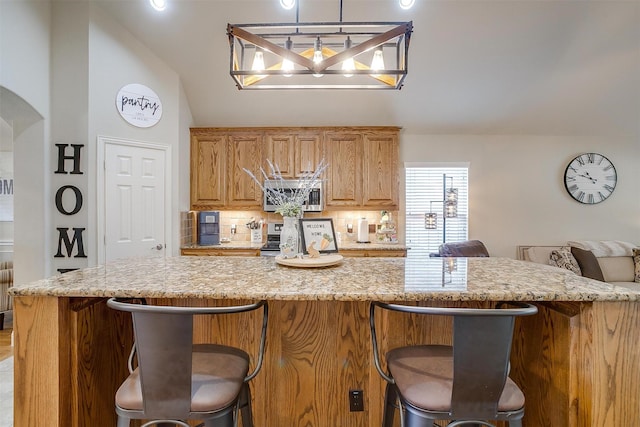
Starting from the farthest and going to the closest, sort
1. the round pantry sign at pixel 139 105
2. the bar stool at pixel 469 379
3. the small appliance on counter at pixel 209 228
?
1. the small appliance on counter at pixel 209 228
2. the round pantry sign at pixel 139 105
3. the bar stool at pixel 469 379

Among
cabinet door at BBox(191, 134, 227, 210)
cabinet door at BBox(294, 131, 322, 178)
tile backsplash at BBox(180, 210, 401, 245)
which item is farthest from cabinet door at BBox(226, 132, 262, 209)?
cabinet door at BBox(294, 131, 322, 178)

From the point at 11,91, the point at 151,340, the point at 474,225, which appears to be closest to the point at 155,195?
the point at 11,91

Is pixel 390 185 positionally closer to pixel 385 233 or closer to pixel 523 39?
pixel 385 233

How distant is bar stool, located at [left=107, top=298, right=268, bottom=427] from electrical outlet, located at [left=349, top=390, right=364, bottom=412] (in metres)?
0.67

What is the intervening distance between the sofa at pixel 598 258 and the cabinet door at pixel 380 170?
6.78 feet

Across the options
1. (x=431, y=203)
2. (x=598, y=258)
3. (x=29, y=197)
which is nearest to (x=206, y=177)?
(x=29, y=197)

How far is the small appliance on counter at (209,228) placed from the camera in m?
3.91

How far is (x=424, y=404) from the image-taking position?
995mm

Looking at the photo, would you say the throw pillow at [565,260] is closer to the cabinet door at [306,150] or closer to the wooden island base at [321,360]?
the wooden island base at [321,360]

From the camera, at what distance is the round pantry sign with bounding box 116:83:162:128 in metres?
3.23

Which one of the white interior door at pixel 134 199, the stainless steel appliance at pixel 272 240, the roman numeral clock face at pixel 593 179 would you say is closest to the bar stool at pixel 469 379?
the stainless steel appliance at pixel 272 240

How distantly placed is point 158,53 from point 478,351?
158 inches

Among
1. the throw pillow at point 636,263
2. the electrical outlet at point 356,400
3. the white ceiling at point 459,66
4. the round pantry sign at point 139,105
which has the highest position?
the white ceiling at point 459,66

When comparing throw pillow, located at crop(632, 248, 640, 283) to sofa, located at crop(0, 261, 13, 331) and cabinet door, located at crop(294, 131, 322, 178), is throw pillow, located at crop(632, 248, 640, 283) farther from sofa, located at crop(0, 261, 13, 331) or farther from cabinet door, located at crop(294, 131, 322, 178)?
sofa, located at crop(0, 261, 13, 331)
